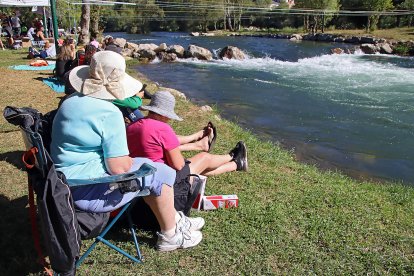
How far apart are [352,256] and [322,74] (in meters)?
15.9

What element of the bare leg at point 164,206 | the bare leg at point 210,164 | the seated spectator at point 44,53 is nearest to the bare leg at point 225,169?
the bare leg at point 210,164

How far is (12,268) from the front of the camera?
3234mm

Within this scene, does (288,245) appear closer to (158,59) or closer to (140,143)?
(140,143)

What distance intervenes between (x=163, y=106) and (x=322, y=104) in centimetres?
944

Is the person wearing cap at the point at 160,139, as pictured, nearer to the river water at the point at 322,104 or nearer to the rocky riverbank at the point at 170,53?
the river water at the point at 322,104

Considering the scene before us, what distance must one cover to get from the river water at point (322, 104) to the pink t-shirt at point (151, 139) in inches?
181

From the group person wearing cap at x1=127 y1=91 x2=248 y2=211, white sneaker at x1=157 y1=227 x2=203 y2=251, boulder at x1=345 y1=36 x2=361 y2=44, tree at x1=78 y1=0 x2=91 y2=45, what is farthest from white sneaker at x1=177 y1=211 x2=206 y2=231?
boulder at x1=345 y1=36 x2=361 y2=44

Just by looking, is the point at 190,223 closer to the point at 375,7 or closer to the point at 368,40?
the point at 368,40

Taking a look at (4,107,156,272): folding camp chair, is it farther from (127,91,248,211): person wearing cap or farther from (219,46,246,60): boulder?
(219,46,246,60): boulder

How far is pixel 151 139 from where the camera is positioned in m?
3.45

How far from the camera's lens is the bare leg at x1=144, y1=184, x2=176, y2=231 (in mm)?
3191

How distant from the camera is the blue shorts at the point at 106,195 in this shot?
2.88 meters

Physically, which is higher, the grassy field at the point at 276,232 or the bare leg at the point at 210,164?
the bare leg at the point at 210,164

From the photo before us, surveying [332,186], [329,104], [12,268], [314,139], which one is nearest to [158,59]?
[329,104]
